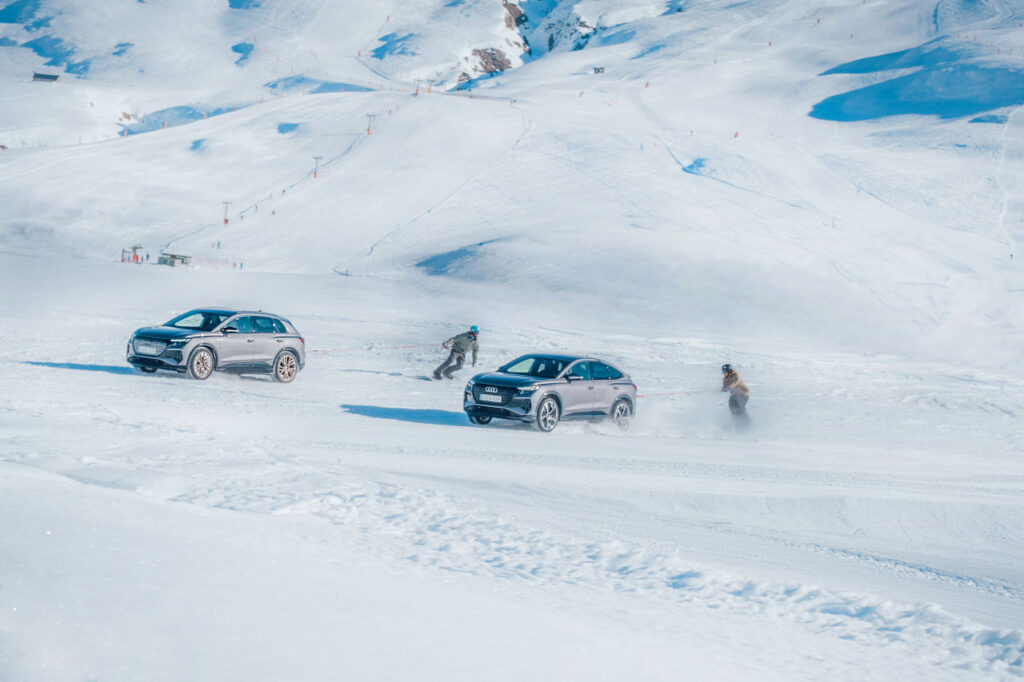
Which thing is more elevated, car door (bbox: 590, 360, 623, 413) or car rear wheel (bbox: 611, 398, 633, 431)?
car door (bbox: 590, 360, 623, 413)

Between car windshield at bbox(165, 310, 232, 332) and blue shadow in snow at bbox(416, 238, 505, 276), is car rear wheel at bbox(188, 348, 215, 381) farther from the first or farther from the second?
blue shadow in snow at bbox(416, 238, 505, 276)

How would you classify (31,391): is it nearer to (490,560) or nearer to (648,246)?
(490,560)

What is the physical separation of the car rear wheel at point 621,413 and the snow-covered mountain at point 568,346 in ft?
1.37

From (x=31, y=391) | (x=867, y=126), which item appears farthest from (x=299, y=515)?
(x=867, y=126)

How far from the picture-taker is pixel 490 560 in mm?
7082

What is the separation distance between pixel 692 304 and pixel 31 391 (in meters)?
28.9

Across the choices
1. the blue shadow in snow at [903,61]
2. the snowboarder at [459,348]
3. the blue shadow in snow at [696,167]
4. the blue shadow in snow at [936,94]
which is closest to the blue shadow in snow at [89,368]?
the snowboarder at [459,348]

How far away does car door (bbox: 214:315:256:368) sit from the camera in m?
19.9

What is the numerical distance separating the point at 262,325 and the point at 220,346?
1.28 metres

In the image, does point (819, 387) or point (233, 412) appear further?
point (819, 387)

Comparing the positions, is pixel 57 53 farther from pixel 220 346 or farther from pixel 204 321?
pixel 220 346

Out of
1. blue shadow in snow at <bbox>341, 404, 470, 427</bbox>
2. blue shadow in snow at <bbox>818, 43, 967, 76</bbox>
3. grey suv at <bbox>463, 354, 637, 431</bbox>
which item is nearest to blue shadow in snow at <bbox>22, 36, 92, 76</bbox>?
blue shadow in snow at <bbox>818, 43, 967, 76</bbox>

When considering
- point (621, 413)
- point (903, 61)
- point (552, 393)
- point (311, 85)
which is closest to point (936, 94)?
point (903, 61)

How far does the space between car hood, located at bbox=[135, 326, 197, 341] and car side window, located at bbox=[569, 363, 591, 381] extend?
7.83m
